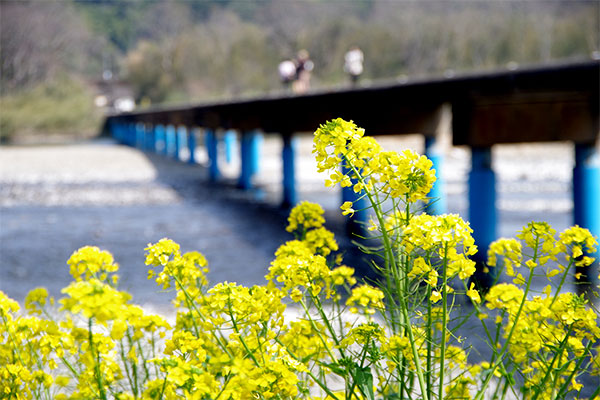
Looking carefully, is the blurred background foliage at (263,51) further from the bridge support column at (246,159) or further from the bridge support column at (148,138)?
the bridge support column at (246,159)

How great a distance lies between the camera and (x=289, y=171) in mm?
14977

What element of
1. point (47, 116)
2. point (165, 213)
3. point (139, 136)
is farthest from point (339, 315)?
point (47, 116)

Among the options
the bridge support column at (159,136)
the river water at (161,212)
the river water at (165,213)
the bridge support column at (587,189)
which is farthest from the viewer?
the bridge support column at (159,136)

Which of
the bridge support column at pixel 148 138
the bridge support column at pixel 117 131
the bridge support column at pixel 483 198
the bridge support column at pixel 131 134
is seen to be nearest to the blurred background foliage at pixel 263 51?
the bridge support column at pixel 117 131

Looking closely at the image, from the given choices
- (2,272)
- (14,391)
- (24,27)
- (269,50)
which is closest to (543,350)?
(14,391)

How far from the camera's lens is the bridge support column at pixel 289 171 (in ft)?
48.8

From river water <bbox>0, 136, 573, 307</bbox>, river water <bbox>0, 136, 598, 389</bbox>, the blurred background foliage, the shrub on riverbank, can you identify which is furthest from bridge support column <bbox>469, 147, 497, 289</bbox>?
the blurred background foliage

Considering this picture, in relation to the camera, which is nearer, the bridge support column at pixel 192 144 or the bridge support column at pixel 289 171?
the bridge support column at pixel 289 171

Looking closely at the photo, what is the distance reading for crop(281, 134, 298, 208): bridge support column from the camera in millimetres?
14867

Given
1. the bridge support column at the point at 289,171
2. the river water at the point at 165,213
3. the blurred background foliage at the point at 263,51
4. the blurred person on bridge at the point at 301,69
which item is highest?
the blurred background foliage at the point at 263,51

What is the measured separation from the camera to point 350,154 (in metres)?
2.03

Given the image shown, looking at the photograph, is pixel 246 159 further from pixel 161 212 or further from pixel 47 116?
pixel 47 116

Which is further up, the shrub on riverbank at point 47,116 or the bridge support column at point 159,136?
the shrub on riverbank at point 47,116

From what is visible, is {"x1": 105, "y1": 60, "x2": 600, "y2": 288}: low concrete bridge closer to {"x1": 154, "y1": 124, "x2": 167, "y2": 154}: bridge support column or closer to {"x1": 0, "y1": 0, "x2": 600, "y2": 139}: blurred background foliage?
{"x1": 154, "y1": 124, "x2": 167, "y2": 154}: bridge support column
